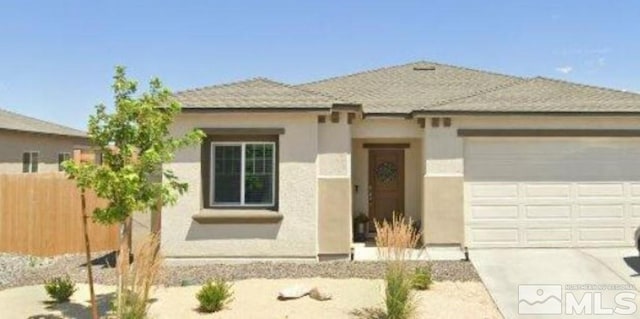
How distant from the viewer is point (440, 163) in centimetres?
1184

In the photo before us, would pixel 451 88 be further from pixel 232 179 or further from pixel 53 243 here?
pixel 53 243

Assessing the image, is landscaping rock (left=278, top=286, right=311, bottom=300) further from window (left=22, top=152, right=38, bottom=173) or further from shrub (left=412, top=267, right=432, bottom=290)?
window (left=22, top=152, right=38, bottom=173)

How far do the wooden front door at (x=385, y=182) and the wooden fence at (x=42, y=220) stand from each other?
298 inches

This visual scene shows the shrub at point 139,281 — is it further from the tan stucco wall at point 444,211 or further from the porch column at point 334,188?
the tan stucco wall at point 444,211

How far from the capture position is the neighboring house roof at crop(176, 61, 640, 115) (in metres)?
11.3

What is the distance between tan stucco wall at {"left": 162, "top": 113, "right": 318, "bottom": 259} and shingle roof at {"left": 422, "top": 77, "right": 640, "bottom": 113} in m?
3.40

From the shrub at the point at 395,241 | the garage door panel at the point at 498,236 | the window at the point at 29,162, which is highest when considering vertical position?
the window at the point at 29,162

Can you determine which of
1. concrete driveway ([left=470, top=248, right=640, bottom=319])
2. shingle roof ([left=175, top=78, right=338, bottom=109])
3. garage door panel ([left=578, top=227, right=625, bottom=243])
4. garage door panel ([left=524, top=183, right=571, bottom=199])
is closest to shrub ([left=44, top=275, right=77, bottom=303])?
shingle roof ([left=175, top=78, right=338, bottom=109])

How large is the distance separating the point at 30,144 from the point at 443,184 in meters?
19.5

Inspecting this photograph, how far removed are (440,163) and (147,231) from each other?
7.45 metres

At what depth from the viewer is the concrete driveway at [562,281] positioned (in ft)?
26.0

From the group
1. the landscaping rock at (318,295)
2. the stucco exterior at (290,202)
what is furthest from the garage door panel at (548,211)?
A: the landscaping rock at (318,295)

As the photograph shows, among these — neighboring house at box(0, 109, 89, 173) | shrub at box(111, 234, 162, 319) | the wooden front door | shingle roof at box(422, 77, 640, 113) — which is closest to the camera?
shrub at box(111, 234, 162, 319)

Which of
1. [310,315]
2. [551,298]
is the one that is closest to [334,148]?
[310,315]
